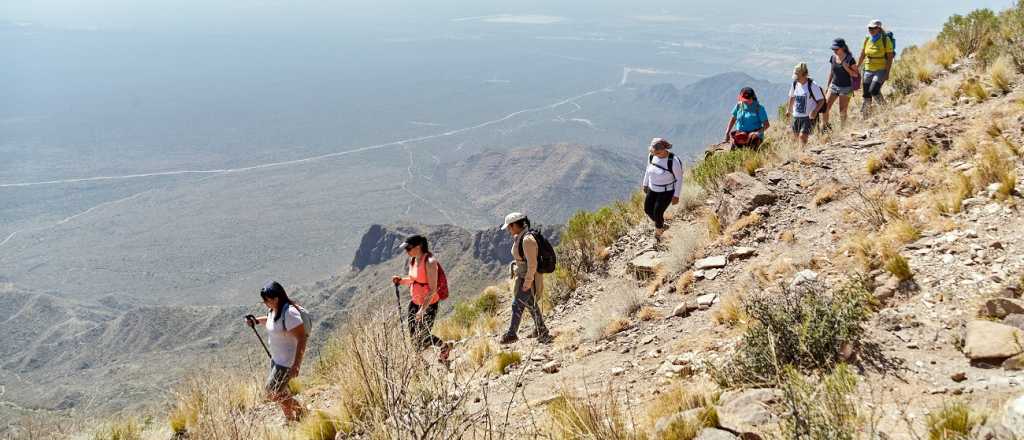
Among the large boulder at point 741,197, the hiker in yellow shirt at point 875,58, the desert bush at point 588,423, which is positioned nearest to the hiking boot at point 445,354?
the desert bush at point 588,423

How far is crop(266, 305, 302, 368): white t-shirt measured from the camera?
563 centimetres

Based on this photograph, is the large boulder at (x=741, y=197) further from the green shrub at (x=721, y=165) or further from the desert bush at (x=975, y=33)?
the desert bush at (x=975, y=33)

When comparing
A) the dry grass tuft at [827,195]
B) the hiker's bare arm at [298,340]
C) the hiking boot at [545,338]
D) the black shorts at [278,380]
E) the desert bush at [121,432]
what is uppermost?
the dry grass tuft at [827,195]

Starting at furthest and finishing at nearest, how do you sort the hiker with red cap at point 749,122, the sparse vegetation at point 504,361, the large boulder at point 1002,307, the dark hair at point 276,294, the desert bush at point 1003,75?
the hiker with red cap at point 749,122 → the desert bush at point 1003,75 → the sparse vegetation at point 504,361 → the dark hair at point 276,294 → the large boulder at point 1002,307

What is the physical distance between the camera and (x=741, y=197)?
8.03 meters

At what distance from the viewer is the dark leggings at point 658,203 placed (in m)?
8.17

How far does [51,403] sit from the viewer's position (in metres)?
33.2

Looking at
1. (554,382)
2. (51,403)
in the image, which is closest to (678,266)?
(554,382)

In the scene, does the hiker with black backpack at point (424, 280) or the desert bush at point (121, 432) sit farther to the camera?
the hiker with black backpack at point (424, 280)

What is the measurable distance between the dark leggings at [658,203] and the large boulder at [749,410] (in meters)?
4.63

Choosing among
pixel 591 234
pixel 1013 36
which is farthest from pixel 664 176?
pixel 1013 36

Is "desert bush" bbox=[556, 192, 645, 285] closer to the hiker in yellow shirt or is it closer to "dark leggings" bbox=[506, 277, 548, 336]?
"dark leggings" bbox=[506, 277, 548, 336]

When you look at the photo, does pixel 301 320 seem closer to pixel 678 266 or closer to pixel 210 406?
pixel 210 406

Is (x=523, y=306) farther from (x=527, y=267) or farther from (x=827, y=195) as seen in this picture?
(x=827, y=195)
